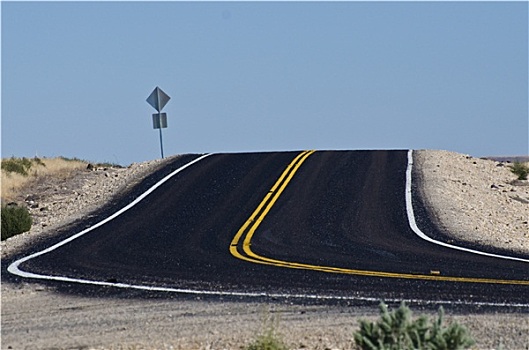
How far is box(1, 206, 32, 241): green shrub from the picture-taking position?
72.2 feet

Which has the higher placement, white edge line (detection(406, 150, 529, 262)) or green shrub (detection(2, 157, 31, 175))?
green shrub (detection(2, 157, 31, 175))

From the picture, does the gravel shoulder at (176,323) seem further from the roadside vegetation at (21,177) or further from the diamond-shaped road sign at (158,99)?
the diamond-shaped road sign at (158,99)

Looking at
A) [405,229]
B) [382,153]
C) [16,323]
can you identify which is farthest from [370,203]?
[16,323]

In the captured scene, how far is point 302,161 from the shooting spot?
107 feet

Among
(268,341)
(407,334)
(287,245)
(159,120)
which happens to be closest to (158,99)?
(159,120)

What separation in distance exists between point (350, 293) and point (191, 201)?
1230 cm

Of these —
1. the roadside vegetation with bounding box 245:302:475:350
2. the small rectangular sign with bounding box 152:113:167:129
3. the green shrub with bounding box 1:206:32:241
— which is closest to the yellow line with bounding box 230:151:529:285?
the green shrub with bounding box 1:206:32:241

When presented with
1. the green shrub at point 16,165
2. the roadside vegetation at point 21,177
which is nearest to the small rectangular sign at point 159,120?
the roadside vegetation at point 21,177

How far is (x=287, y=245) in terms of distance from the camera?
62.8ft

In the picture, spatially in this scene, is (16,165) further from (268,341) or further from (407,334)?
(407,334)

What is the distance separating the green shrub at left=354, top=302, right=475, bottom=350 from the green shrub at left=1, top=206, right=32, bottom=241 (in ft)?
50.8

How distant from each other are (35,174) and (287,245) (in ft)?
58.0

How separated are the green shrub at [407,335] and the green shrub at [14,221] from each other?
15.5 meters

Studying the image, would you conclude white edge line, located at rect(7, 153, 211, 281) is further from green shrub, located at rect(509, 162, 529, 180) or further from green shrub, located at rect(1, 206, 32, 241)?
green shrub, located at rect(509, 162, 529, 180)
